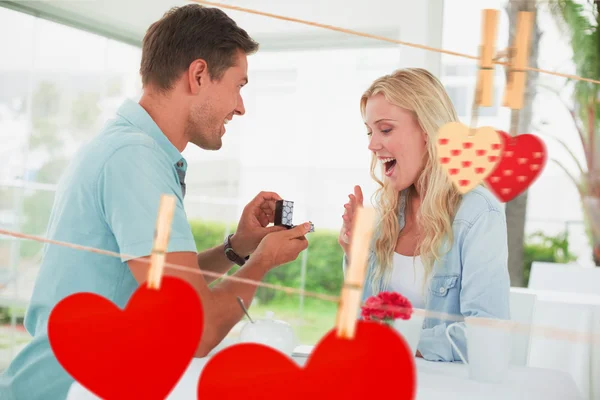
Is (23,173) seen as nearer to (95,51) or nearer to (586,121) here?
(95,51)

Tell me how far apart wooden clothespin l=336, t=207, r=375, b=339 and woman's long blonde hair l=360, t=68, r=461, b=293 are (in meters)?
1.36

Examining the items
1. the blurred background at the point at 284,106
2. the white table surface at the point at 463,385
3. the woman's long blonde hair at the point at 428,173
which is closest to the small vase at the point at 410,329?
the white table surface at the point at 463,385

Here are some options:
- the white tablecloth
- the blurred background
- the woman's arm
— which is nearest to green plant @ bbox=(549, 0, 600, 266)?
the blurred background

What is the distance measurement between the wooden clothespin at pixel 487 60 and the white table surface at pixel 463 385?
0.58 meters

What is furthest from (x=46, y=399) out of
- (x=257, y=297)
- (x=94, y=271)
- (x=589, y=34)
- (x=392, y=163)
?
(x=257, y=297)

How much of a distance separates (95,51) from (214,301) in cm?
459

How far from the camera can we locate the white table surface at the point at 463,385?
1.24 meters

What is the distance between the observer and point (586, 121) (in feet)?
17.4

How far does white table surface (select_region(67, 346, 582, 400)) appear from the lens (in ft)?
4.08

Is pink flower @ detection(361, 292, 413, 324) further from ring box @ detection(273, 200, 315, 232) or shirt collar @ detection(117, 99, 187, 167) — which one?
shirt collar @ detection(117, 99, 187, 167)

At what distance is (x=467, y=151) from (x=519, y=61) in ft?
0.59

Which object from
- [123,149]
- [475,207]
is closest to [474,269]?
[475,207]

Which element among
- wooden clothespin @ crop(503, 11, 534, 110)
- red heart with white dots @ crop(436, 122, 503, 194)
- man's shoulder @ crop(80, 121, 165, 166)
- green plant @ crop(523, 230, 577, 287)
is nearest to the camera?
wooden clothespin @ crop(503, 11, 534, 110)

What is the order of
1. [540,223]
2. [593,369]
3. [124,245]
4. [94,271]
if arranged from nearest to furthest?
[124,245] → [94,271] → [593,369] → [540,223]
